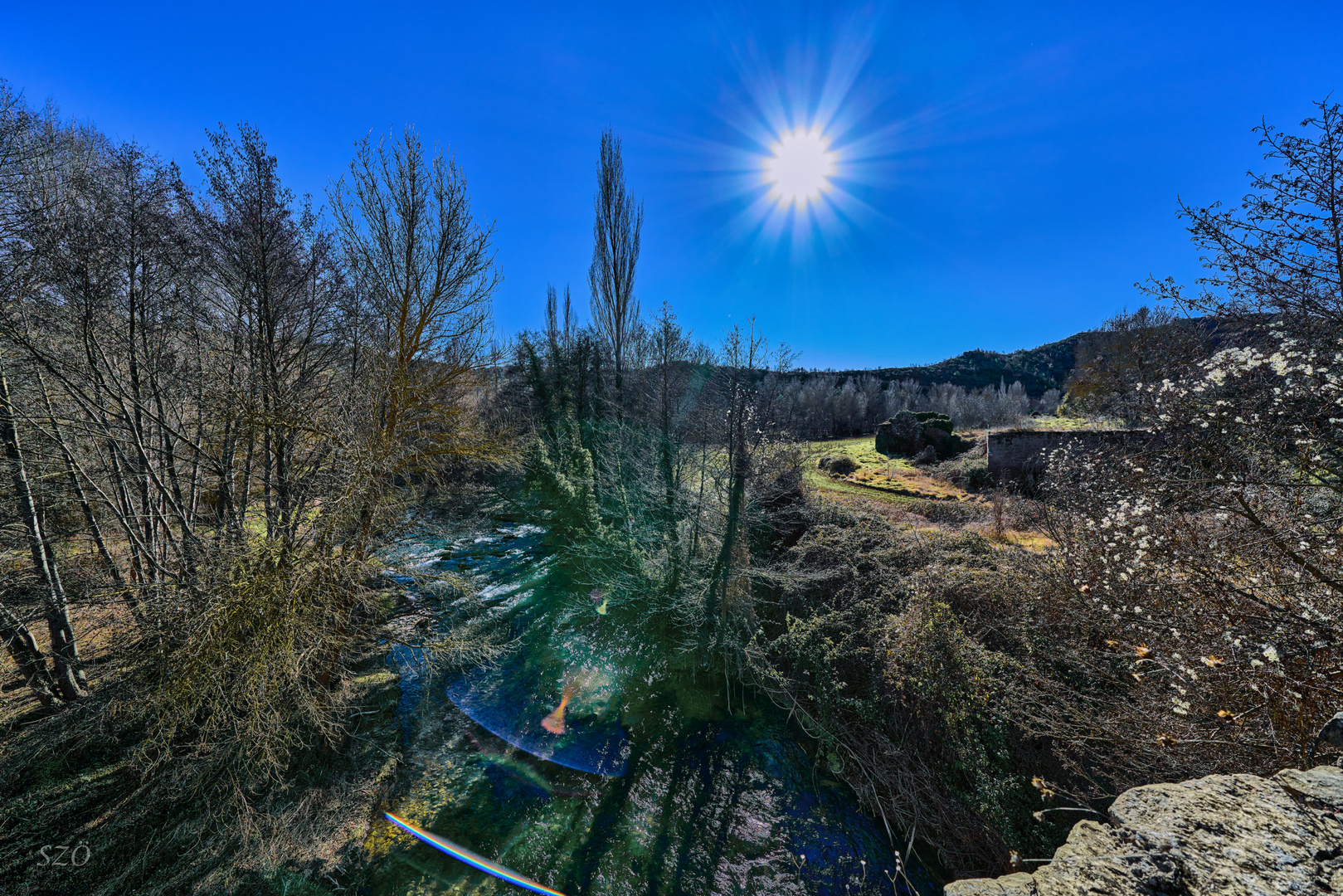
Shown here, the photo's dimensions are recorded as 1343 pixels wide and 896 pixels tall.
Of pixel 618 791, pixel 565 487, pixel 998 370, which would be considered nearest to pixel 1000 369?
pixel 998 370

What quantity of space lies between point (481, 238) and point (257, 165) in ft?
9.22

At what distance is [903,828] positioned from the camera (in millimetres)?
5469

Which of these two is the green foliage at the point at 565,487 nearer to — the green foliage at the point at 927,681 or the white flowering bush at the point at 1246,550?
the green foliage at the point at 927,681

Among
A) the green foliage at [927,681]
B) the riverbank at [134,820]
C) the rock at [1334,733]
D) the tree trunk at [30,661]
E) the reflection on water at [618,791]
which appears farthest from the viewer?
the tree trunk at [30,661]

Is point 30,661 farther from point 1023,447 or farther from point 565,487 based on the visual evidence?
point 1023,447

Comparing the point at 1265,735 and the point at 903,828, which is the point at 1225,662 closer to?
the point at 1265,735

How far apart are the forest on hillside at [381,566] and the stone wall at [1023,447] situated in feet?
21.2

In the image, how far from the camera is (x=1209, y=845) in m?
1.11

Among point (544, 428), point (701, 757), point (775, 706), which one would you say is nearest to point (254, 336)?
point (701, 757)

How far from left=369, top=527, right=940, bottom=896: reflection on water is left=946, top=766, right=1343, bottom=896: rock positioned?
→ 413 cm

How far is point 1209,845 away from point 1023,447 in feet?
54.0

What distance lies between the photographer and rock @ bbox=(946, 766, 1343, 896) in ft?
3.30

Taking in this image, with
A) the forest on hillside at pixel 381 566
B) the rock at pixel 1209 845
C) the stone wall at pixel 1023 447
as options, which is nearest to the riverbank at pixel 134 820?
the forest on hillside at pixel 381 566

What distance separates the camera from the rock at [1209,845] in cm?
101
